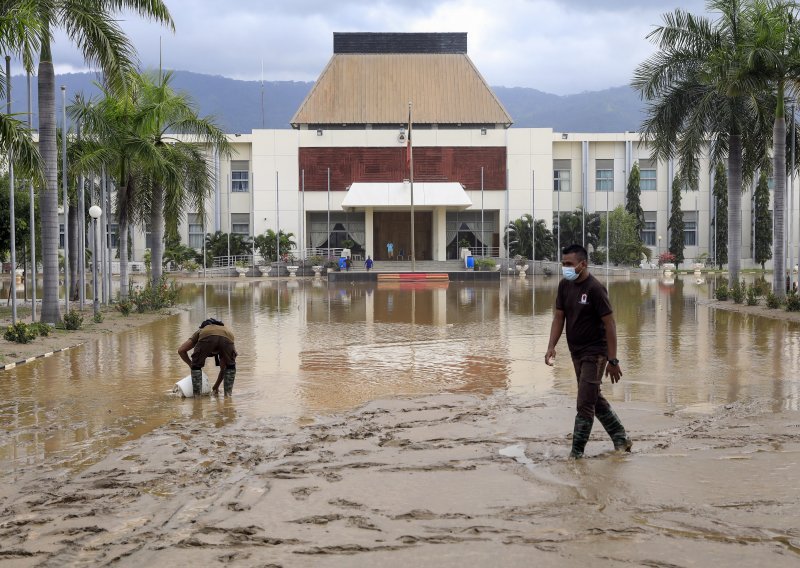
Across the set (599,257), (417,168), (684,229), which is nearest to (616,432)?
→ (599,257)

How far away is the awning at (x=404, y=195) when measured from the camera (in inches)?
2247

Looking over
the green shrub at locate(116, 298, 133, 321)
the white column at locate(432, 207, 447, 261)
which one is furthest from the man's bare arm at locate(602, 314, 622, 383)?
the white column at locate(432, 207, 447, 261)

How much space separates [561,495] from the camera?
6.35m

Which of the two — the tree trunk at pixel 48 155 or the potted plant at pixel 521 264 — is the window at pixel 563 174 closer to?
the potted plant at pixel 521 264

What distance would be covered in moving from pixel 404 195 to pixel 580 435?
51446 mm

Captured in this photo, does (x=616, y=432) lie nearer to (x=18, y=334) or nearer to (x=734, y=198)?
(x=18, y=334)

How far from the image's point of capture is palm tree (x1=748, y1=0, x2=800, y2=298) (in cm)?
2241

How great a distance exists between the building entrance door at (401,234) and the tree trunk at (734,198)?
3670 centimetres

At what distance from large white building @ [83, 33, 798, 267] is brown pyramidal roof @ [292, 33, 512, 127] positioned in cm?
8

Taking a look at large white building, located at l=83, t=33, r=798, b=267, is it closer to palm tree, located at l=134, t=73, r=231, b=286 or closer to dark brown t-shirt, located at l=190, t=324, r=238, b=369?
palm tree, located at l=134, t=73, r=231, b=286

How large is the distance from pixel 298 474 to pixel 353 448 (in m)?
1.04

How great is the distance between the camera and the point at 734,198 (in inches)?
1090

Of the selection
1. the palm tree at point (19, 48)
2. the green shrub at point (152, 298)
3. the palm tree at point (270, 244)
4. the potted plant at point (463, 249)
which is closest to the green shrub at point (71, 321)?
the palm tree at point (19, 48)

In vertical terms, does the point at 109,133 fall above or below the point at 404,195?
below
